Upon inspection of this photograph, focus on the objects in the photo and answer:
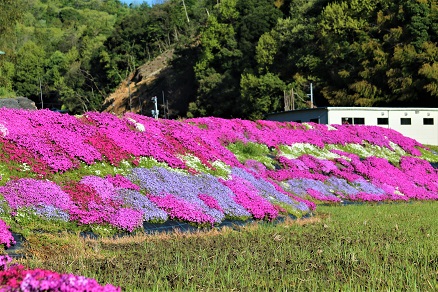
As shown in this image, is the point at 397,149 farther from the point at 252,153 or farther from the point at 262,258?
the point at 262,258

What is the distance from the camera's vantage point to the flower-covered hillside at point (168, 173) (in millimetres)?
15984

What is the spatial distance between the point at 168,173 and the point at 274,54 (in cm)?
6326

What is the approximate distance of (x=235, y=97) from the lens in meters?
85.5

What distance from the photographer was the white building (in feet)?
165

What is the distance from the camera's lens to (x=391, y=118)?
5188cm

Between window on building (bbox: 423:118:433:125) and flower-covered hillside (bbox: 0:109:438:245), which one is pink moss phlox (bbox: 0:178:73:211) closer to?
flower-covered hillside (bbox: 0:109:438:245)

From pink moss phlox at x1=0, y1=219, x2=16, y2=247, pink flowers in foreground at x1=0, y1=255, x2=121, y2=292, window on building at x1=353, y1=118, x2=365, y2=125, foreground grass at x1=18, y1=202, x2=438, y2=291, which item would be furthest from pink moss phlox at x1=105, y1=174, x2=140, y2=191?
window on building at x1=353, y1=118, x2=365, y2=125

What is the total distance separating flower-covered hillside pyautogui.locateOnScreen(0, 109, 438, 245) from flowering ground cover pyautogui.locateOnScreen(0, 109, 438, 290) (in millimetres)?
43

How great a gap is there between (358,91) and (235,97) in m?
24.2

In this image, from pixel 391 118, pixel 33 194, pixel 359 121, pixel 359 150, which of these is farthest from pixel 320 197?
pixel 391 118

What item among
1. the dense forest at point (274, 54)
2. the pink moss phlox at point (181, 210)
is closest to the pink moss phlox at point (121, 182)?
the pink moss phlox at point (181, 210)

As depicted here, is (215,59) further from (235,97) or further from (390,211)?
(390,211)

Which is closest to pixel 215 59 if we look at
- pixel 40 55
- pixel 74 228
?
pixel 40 55

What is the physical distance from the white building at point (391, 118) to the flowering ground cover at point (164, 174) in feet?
51.1
